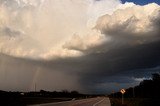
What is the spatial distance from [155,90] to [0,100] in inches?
2811

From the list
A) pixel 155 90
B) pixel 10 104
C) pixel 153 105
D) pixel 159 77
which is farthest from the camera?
pixel 159 77

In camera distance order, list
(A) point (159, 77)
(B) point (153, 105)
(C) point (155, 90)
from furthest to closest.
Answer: (A) point (159, 77)
(C) point (155, 90)
(B) point (153, 105)

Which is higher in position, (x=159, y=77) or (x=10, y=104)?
(x=159, y=77)

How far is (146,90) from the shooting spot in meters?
123

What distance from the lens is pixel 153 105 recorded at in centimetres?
3944

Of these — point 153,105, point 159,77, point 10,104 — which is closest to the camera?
point 153,105

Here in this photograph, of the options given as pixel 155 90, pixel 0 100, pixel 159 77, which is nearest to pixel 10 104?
pixel 0 100

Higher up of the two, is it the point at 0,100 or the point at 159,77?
the point at 159,77

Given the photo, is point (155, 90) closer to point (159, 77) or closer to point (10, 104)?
point (159, 77)

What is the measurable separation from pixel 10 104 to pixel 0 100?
6.42 feet

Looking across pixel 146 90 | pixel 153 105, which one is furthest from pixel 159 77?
pixel 153 105

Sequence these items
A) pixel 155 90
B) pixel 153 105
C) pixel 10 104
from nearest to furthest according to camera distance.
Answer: pixel 153 105, pixel 10 104, pixel 155 90

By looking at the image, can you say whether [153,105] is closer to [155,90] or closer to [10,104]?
[10,104]

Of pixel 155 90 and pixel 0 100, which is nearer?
pixel 0 100
